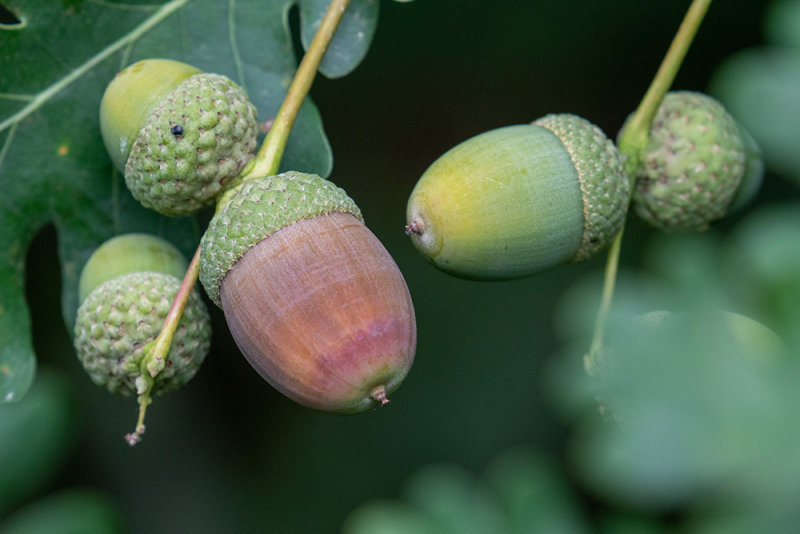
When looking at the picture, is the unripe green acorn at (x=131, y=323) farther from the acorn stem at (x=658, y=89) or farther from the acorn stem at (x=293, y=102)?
the acorn stem at (x=658, y=89)

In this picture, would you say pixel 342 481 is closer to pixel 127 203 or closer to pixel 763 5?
pixel 127 203

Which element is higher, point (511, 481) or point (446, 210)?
point (446, 210)

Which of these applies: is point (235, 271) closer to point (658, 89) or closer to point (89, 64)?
point (89, 64)

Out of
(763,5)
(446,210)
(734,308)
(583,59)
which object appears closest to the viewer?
(734,308)

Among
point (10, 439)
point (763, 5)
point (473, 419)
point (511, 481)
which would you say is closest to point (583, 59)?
point (763, 5)

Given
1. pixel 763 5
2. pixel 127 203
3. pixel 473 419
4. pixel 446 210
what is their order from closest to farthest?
pixel 446 210
pixel 127 203
pixel 763 5
pixel 473 419

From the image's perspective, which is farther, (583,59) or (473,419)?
Result: (473,419)

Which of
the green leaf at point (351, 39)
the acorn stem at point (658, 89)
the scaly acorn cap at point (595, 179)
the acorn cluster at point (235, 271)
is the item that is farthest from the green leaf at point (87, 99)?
the acorn stem at point (658, 89)
